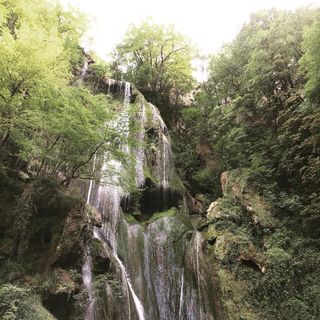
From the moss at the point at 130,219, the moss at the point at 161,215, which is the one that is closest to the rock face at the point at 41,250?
the moss at the point at 130,219

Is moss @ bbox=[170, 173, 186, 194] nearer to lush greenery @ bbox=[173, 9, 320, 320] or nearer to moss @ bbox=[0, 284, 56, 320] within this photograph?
lush greenery @ bbox=[173, 9, 320, 320]

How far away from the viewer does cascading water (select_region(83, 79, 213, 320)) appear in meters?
10.6

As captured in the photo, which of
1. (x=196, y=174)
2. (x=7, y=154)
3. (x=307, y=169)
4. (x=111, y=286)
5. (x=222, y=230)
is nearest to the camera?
(x=111, y=286)

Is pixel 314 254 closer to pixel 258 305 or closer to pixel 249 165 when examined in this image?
pixel 258 305

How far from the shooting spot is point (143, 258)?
13.0 metres

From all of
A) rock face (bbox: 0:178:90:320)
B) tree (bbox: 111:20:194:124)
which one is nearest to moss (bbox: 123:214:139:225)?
rock face (bbox: 0:178:90:320)

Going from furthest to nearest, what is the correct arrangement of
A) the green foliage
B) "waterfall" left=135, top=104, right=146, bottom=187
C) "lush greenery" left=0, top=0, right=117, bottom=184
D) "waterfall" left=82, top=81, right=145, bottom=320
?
"waterfall" left=135, top=104, right=146, bottom=187 < the green foliage < "waterfall" left=82, top=81, right=145, bottom=320 < "lush greenery" left=0, top=0, right=117, bottom=184

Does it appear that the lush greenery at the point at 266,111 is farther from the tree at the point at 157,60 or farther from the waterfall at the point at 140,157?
the tree at the point at 157,60

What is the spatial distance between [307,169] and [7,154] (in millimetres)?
10818

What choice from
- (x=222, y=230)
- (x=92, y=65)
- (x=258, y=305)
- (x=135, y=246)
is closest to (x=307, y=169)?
(x=222, y=230)

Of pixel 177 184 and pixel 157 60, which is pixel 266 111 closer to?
pixel 177 184

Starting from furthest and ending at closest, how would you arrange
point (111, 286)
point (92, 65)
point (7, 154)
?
point (92, 65)
point (7, 154)
point (111, 286)

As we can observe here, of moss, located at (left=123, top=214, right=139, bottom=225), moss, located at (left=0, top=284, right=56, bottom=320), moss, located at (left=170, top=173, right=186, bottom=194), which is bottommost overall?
moss, located at (left=0, top=284, right=56, bottom=320)

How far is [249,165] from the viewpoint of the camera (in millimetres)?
15812
